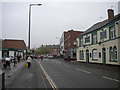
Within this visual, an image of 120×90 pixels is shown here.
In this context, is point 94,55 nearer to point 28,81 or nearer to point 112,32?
point 112,32

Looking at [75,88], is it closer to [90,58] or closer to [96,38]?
[96,38]

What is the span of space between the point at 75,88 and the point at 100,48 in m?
26.0

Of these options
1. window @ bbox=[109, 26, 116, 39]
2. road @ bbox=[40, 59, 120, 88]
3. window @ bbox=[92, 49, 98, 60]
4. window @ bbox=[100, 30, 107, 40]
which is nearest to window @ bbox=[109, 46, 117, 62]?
window @ bbox=[109, 26, 116, 39]

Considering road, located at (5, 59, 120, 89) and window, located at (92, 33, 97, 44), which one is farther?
window, located at (92, 33, 97, 44)

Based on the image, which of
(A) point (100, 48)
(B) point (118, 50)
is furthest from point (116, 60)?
(A) point (100, 48)

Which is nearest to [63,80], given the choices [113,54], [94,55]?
[113,54]

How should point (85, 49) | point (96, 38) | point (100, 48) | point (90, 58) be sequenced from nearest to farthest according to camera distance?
point (100, 48), point (96, 38), point (90, 58), point (85, 49)

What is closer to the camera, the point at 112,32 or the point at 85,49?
the point at 112,32

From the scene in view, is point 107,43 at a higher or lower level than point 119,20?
lower

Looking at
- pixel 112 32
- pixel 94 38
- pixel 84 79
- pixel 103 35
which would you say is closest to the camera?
pixel 84 79

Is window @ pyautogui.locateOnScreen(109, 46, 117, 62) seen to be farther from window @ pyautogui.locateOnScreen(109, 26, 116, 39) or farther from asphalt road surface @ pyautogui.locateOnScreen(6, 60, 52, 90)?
asphalt road surface @ pyautogui.locateOnScreen(6, 60, 52, 90)

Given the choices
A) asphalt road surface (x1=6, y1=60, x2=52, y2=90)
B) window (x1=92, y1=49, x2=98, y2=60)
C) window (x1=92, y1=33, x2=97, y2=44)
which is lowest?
asphalt road surface (x1=6, y1=60, x2=52, y2=90)

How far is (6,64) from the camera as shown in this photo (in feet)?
86.3

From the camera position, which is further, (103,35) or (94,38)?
(94,38)
